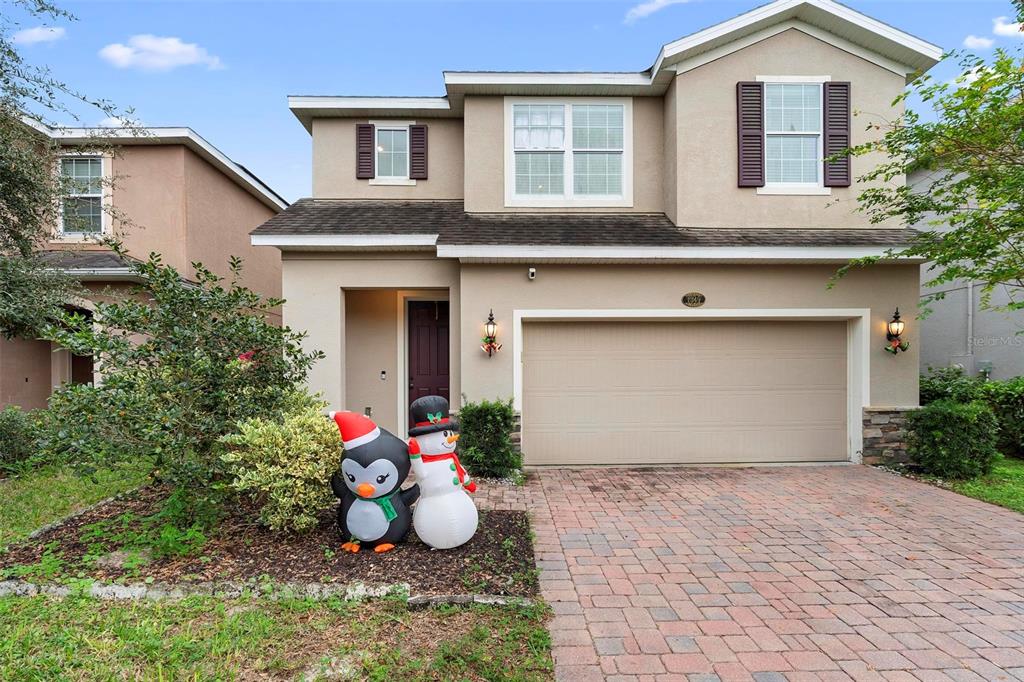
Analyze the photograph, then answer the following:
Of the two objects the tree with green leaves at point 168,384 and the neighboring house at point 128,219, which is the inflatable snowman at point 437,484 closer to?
the tree with green leaves at point 168,384

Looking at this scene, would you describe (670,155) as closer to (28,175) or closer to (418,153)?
(418,153)

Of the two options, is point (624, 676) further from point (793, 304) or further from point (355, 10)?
point (355, 10)

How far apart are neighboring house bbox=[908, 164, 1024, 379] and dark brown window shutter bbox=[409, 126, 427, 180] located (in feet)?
28.9

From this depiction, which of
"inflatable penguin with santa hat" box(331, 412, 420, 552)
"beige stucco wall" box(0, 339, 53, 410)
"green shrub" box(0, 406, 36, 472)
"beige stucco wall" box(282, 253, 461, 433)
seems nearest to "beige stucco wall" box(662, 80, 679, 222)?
"beige stucco wall" box(282, 253, 461, 433)

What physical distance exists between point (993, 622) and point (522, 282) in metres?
5.45

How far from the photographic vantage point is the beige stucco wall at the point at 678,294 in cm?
673

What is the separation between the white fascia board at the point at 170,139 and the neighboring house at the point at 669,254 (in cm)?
296

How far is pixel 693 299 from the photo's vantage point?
22.3 feet

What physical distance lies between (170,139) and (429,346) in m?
6.16

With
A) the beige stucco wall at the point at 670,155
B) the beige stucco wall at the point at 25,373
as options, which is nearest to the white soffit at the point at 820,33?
the beige stucco wall at the point at 670,155

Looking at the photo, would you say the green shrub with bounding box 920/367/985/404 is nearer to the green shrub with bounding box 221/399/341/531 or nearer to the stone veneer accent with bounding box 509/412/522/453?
the stone veneer accent with bounding box 509/412/522/453

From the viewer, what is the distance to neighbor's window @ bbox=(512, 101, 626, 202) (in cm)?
761

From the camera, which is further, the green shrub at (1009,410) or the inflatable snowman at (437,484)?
the green shrub at (1009,410)

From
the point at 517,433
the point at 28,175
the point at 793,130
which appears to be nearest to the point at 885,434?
the point at 793,130
